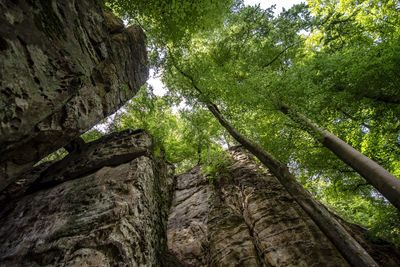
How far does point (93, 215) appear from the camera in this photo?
4113 mm

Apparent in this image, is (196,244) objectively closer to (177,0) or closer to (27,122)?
(27,122)

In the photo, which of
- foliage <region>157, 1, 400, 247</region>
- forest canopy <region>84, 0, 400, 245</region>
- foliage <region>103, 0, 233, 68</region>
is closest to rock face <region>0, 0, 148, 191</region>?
foliage <region>103, 0, 233, 68</region>

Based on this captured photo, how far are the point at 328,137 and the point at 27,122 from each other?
29.4 feet

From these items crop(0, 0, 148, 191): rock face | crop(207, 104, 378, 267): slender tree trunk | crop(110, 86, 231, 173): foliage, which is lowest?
crop(207, 104, 378, 267): slender tree trunk

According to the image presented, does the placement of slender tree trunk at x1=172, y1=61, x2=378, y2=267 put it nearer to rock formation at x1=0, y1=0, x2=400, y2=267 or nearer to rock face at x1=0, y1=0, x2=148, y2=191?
rock formation at x1=0, y1=0, x2=400, y2=267

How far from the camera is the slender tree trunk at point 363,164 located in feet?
14.3

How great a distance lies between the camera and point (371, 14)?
30.6 ft

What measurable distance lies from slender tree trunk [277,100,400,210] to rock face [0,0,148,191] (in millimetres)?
7718

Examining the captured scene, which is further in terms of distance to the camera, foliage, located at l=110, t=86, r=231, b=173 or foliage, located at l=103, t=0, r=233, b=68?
foliage, located at l=110, t=86, r=231, b=173

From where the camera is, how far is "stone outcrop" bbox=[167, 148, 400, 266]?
17.5ft

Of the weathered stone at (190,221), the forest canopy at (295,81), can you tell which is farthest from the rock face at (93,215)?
the forest canopy at (295,81)

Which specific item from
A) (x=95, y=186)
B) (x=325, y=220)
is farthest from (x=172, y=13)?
(x=325, y=220)

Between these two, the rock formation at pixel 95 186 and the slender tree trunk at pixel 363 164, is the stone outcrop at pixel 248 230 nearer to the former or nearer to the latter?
the rock formation at pixel 95 186

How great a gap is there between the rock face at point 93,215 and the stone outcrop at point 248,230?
1.85m
